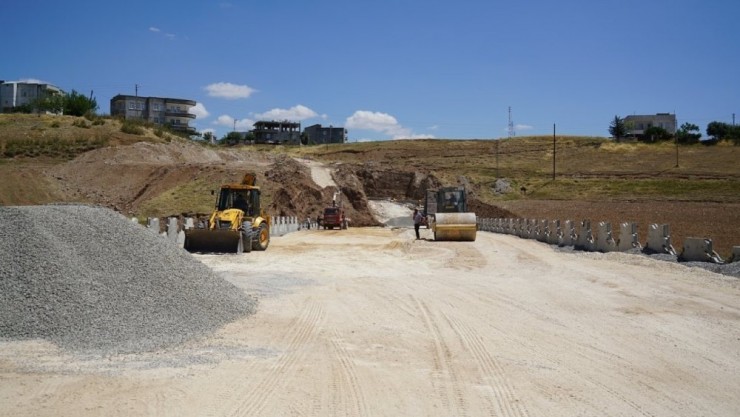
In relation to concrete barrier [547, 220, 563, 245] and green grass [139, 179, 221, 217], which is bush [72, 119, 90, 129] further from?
concrete barrier [547, 220, 563, 245]

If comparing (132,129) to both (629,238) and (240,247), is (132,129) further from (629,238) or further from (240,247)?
(629,238)

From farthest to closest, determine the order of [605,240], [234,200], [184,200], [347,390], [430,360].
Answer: [184,200] → [234,200] → [605,240] → [430,360] → [347,390]

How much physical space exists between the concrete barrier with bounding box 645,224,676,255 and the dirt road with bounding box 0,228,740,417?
528 centimetres

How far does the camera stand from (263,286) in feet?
46.6

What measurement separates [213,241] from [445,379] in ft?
57.1

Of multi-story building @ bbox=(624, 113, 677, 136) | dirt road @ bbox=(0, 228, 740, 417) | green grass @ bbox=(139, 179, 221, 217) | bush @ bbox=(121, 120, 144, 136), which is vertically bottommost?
dirt road @ bbox=(0, 228, 740, 417)

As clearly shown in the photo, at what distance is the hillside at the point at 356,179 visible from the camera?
143 feet

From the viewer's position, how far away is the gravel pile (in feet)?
26.1

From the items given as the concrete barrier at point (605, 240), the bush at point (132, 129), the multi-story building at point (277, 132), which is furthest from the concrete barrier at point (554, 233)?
the multi-story building at point (277, 132)

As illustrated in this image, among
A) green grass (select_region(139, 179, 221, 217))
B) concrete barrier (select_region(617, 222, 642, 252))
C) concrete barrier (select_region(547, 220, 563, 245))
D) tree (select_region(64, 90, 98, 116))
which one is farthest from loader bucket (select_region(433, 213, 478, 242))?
tree (select_region(64, 90, 98, 116))

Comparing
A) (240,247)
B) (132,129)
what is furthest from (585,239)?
(132,129)

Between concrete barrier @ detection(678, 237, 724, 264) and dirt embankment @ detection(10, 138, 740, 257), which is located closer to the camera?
concrete barrier @ detection(678, 237, 724, 264)

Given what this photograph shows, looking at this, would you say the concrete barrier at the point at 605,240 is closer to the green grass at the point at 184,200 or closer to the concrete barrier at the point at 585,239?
the concrete barrier at the point at 585,239

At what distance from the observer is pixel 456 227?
31.4m
